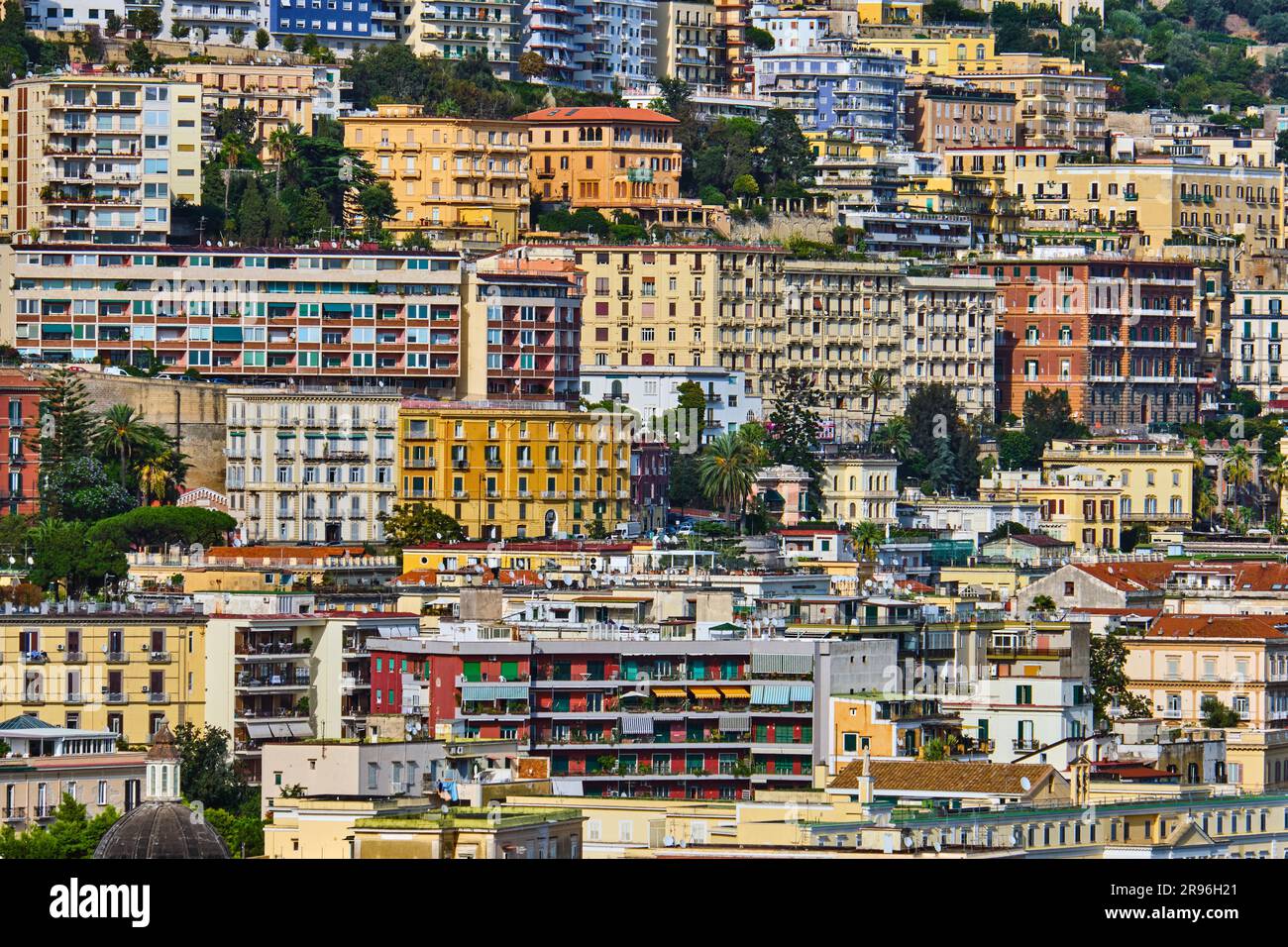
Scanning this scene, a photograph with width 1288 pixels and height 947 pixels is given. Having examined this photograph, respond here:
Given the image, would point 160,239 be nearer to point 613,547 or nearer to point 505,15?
point 613,547

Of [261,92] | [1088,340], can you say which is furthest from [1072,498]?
[261,92]

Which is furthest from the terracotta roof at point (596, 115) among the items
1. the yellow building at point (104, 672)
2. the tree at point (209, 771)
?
the tree at point (209, 771)

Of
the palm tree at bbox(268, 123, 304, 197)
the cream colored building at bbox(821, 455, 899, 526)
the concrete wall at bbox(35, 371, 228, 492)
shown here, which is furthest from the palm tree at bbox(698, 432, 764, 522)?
the palm tree at bbox(268, 123, 304, 197)

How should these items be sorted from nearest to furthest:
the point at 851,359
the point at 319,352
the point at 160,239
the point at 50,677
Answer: the point at 50,677 < the point at 319,352 < the point at 160,239 < the point at 851,359

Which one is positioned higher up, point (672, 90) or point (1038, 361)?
point (672, 90)
